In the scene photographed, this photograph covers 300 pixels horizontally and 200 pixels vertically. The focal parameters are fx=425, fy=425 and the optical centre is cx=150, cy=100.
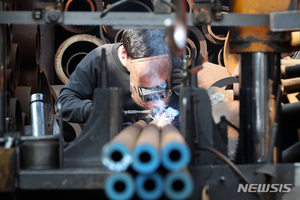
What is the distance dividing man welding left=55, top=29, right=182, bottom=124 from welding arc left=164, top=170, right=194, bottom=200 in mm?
1553

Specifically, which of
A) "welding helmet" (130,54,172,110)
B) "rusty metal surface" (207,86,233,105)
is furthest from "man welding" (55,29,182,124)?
"rusty metal surface" (207,86,233,105)

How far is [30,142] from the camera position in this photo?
164 centimetres

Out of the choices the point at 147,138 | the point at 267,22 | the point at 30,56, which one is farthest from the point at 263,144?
the point at 30,56

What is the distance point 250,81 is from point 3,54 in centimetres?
105

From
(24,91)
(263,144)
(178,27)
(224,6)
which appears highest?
(224,6)

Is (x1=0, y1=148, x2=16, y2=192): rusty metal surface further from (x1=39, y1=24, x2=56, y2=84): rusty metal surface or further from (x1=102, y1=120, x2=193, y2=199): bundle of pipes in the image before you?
(x1=39, y1=24, x2=56, y2=84): rusty metal surface

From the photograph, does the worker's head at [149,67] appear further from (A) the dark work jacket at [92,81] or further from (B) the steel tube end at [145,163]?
(B) the steel tube end at [145,163]

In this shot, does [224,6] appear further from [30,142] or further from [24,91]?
[30,142]

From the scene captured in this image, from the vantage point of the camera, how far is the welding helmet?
108 inches

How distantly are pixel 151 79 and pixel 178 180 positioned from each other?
1.56 m

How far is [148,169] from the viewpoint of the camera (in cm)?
119

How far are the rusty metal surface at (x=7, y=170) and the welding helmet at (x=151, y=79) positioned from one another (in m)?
1.34

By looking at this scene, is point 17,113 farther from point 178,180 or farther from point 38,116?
point 178,180

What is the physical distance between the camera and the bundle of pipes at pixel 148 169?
120 cm
